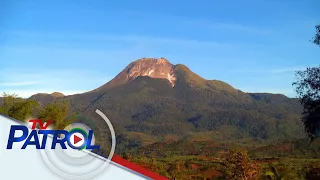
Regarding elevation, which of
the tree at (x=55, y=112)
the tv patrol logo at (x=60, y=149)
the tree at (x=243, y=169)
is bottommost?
the tree at (x=243, y=169)

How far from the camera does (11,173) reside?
4848 mm

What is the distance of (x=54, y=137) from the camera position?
498cm

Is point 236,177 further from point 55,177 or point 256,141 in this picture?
point 256,141

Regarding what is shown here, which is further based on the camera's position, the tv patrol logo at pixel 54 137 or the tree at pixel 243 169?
the tree at pixel 243 169

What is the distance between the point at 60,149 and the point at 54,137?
155mm

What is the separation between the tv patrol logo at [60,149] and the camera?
489cm

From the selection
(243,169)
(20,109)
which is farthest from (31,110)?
(243,169)

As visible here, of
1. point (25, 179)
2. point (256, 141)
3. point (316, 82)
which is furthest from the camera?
point (256, 141)

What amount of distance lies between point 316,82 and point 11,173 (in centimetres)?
1026

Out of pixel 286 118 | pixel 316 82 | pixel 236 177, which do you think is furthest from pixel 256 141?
pixel 316 82

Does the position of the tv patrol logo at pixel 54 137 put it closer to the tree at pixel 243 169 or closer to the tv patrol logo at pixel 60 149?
the tv patrol logo at pixel 60 149

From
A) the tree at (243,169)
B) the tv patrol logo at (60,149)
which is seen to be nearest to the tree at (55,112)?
the tree at (243,169)

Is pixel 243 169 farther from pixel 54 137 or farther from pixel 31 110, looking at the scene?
pixel 54 137

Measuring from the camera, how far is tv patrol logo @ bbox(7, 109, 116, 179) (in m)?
4.89
